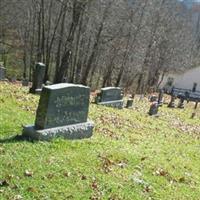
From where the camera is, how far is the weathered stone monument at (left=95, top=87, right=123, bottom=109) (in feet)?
68.8

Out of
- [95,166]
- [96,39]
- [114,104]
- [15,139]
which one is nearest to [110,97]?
[114,104]

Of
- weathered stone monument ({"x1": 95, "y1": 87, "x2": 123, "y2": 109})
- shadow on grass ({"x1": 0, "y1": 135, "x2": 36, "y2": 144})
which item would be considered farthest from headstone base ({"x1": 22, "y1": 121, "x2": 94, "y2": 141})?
weathered stone monument ({"x1": 95, "y1": 87, "x2": 123, "y2": 109})

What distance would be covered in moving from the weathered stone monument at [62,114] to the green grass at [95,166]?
274 millimetres

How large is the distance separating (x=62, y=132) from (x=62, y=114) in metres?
0.42

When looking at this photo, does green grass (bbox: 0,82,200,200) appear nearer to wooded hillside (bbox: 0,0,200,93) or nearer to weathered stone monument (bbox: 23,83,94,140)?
weathered stone monument (bbox: 23,83,94,140)

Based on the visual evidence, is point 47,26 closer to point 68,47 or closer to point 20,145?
point 68,47

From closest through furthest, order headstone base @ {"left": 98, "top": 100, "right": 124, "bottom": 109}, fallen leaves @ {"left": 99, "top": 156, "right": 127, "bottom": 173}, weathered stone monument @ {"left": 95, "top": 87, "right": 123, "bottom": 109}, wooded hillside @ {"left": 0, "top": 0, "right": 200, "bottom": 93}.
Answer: fallen leaves @ {"left": 99, "top": 156, "right": 127, "bottom": 173} → weathered stone monument @ {"left": 95, "top": 87, "right": 123, "bottom": 109} → headstone base @ {"left": 98, "top": 100, "right": 124, "bottom": 109} → wooded hillside @ {"left": 0, "top": 0, "right": 200, "bottom": 93}

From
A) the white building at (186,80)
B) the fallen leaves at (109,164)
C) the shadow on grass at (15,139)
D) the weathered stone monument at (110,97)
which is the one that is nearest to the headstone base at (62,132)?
the shadow on grass at (15,139)

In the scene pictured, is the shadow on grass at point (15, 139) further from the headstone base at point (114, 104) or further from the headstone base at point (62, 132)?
the headstone base at point (114, 104)

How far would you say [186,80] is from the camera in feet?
210

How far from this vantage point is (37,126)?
410 inches

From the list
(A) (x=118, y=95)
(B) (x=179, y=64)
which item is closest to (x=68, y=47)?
(A) (x=118, y=95)

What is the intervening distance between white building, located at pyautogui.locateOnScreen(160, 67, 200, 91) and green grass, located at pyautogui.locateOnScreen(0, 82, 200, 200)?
49.3 metres

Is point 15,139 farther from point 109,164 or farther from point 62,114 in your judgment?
point 109,164
